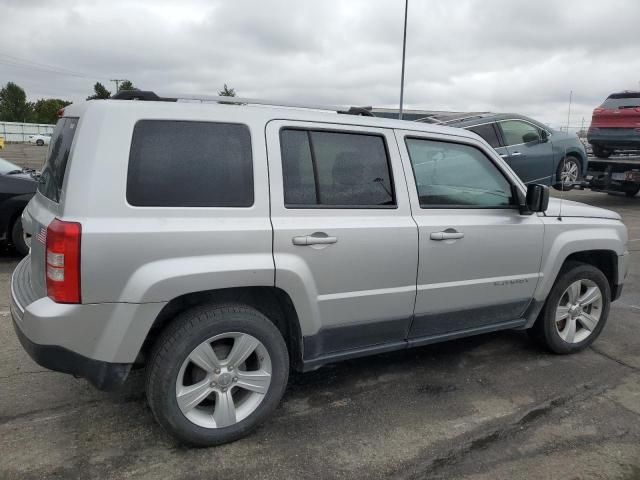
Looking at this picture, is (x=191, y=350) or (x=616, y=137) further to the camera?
(x=616, y=137)

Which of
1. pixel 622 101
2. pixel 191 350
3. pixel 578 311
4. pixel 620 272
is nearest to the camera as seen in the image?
pixel 191 350

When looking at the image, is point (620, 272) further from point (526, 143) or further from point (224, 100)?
point (526, 143)

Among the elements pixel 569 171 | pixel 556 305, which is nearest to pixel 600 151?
pixel 569 171

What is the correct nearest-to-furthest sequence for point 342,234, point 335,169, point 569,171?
point 342,234, point 335,169, point 569,171

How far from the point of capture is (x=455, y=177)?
12.2 ft

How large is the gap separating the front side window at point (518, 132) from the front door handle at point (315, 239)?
6.69 m

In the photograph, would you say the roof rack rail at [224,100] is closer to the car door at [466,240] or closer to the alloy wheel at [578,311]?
the car door at [466,240]

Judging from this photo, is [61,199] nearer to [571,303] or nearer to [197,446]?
[197,446]

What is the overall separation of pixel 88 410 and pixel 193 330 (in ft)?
3.58

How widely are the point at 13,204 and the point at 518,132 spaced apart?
7540 mm

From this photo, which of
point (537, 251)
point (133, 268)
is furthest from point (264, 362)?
point (537, 251)

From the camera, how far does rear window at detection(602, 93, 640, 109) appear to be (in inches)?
452

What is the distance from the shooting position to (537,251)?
389 cm

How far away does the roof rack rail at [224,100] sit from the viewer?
9.55ft
